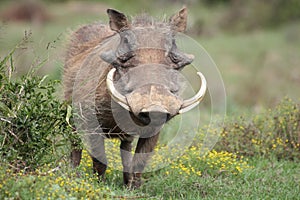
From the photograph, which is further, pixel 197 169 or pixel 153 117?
pixel 197 169

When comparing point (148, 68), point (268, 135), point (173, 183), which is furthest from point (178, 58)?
Result: point (268, 135)

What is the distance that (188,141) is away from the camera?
741 cm

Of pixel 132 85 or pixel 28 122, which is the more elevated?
pixel 132 85

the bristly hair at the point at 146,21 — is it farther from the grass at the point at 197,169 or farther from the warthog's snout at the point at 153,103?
the warthog's snout at the point at 153,103

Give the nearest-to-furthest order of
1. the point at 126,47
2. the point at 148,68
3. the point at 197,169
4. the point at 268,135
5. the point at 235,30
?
1. the point at 148,68
2. the point at 126,47
3. the point at 197,169
4. the point at 268,135
5. the point at 235,30

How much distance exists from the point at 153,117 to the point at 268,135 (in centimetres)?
274

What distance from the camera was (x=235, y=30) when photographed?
945 inches

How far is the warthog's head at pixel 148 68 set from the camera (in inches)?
188

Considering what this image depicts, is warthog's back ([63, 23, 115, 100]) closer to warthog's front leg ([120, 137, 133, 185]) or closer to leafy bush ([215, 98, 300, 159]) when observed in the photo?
warthog's front leg ([120, 137, 133, 185])

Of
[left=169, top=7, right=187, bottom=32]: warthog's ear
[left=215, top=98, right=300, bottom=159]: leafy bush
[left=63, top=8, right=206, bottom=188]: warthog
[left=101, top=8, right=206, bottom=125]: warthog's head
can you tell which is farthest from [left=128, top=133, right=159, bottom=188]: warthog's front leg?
[left=215, top=98, right=300, bottom=159]: leafy bush

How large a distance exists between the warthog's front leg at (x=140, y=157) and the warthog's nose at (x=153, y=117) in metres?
0.81

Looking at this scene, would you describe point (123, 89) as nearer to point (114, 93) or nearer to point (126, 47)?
point (114, 93)

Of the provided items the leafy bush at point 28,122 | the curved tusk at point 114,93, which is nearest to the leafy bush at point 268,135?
the curved tusk at point 114,93

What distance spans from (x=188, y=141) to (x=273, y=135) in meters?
1.00
